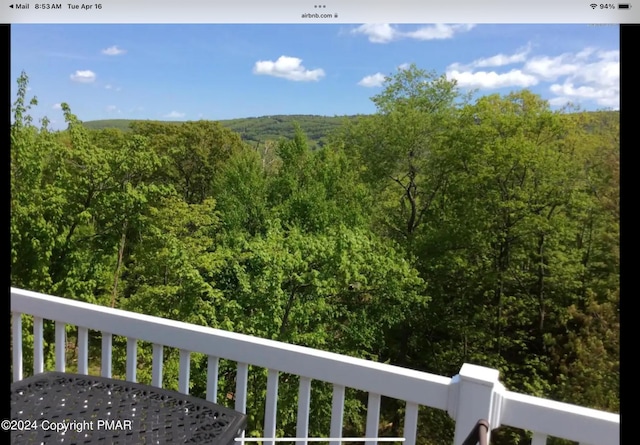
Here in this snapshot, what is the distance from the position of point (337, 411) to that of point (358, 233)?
34.1ft

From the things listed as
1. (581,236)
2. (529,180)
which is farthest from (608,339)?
(529,180)

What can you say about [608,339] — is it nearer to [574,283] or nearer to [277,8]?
[574,283]

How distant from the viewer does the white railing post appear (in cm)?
99

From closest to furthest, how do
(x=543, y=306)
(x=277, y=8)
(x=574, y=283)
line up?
(x=277, y=8)
(x=574, y=283)
(x=543, y=306)

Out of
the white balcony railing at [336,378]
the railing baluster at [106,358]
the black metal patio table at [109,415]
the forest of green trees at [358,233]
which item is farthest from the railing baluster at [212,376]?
the forest of green trees at [358,233]

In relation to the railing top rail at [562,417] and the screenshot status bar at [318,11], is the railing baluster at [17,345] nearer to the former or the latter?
the screenshot status bar at [318,11]

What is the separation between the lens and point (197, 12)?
111 centimetres

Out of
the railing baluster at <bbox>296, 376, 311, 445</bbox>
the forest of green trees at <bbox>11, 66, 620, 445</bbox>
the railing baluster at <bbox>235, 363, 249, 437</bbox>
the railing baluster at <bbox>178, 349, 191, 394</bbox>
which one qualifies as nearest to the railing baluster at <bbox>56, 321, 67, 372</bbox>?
the railing baluster at <bbox>178, 349, 191, 394</bbox>

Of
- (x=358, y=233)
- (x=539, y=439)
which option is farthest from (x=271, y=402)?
(x=358, y=233)

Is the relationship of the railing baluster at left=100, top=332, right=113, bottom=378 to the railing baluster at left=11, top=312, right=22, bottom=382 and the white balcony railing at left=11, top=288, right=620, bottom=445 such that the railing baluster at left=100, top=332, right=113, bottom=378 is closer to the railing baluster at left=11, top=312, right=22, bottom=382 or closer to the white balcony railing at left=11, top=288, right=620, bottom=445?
the white balcony railing at left=11, top=288, right=620, bottom=445

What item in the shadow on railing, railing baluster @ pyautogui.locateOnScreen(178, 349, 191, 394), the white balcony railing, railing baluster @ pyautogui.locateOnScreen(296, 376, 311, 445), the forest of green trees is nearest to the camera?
the shadow on railing

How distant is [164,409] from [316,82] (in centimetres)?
822

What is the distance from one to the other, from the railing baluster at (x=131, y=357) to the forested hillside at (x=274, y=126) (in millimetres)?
8235

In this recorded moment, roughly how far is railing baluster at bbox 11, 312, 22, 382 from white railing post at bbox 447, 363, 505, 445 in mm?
1272
